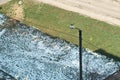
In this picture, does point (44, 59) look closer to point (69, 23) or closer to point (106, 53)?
point (106, 53)

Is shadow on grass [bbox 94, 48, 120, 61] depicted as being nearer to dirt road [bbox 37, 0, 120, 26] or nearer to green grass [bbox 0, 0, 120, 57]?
green grass [bbox 0, 0, 120, 57]

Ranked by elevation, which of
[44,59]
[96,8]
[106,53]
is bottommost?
[106,53]

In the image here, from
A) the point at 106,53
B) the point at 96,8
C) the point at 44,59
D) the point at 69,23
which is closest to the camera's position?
the point at 44,59

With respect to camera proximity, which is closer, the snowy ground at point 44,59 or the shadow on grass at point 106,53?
the snowy ground at point 44,59

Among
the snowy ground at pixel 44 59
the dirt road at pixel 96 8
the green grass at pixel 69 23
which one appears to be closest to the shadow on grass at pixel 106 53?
the green grass at pixel 69 23

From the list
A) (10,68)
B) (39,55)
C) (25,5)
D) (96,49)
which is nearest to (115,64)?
(96,49)

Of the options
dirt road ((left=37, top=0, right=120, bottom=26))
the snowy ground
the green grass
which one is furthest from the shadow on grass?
dirt road ((left=37, top=0, right=120, bottom=26))

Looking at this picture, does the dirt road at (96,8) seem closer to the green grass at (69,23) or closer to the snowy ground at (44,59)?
the green grass at (69,23)

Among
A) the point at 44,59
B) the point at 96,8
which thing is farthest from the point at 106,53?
the point at 96,8
